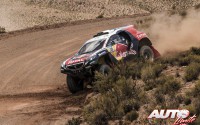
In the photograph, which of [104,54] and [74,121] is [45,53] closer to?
[104,54]

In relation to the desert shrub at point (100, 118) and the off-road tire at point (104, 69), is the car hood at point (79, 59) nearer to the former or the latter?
the off-road tire at point (104, 69)

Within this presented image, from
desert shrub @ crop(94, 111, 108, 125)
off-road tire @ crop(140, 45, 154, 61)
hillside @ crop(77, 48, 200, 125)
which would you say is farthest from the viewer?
off-road tire @ crop(140, 45, 154, 61)

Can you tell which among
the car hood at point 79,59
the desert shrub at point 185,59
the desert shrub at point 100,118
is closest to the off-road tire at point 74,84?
the car hood at point 79,59

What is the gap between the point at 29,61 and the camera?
26578mm

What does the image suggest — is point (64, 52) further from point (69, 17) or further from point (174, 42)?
point (69, 17)

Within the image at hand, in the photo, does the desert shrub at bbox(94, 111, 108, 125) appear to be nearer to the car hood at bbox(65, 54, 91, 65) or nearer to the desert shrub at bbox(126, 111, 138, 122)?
the desert shrub at bbox(126, 111, 138, 122)

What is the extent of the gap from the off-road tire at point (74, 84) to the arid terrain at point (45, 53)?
0.39 m

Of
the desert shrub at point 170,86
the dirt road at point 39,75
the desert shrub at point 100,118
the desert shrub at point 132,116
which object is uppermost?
the desert shrub at point 170,86

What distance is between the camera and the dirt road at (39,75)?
14938 millimetres

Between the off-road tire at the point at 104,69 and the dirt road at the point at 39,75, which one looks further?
the off-road tire at the point at 104,69

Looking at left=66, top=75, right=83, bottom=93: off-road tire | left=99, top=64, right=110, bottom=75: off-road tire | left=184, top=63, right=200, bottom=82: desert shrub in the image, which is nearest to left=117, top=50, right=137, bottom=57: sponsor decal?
left=99, top=64, right=110, bottom=75: off-road tire

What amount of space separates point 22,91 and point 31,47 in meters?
11.2

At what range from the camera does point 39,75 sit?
22.6 meters

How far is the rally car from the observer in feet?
53.1
